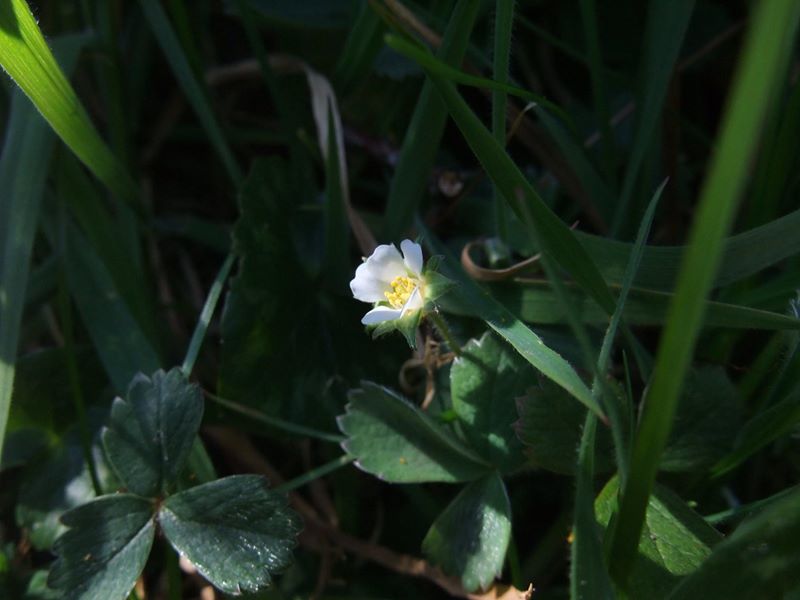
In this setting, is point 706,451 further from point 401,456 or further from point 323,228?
point 323,228

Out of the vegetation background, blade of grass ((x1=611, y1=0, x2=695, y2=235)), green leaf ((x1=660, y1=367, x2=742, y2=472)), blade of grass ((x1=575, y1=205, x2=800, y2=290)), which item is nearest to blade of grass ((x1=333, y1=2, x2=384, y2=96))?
the vegetation background

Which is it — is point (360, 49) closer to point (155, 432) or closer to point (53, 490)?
point (155, 432)

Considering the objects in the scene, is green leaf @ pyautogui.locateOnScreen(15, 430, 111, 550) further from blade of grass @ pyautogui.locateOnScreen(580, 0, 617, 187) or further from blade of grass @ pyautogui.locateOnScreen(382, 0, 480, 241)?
blade of grass @ pyautogui.locateOnScreen(580, 0, 617, 187)

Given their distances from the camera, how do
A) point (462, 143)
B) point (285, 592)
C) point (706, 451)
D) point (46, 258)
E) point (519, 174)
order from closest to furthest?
point (519, 174) → point (706, 451) → point (285, 592) → point (46, 258) → point (462, 143)

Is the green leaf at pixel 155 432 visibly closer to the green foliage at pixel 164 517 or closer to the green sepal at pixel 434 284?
the green foliage at pixel 164 517

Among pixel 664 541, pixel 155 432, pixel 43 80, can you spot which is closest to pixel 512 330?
pixel 664 541

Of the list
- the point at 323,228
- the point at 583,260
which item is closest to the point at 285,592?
the point at 323,228
